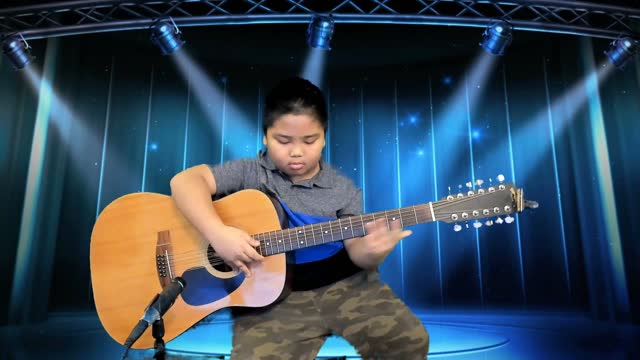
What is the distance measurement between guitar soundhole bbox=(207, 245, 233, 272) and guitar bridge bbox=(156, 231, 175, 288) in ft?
0.46

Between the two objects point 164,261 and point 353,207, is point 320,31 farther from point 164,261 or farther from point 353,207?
point 164,261

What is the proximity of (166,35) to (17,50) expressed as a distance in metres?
1.26

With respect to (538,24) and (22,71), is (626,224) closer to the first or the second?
(538,24)

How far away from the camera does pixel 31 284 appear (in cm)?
448

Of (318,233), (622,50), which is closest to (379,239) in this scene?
(318,233)

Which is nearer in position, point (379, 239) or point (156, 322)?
point (156, 322)

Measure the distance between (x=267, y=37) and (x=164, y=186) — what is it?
2.27 metres

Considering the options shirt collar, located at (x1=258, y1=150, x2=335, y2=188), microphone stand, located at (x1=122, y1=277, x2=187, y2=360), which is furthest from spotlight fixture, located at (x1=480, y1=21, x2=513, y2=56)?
microphone stand, located at (x1=122, y1=277, x2=187, y2=360)

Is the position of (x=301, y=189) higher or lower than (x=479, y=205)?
higher

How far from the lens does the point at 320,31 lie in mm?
3768

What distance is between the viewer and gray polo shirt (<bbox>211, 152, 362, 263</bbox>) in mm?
1626

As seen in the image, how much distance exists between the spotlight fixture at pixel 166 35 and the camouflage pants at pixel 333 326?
119 inches

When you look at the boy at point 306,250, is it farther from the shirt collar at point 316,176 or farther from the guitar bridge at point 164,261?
the guitar bridge at point 164,261

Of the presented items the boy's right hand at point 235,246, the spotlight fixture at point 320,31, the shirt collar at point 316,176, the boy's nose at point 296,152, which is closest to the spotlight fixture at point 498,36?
the spotlight fixture at point 320,31
